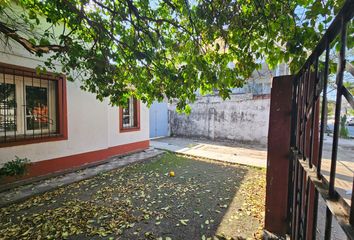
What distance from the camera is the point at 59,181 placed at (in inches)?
187

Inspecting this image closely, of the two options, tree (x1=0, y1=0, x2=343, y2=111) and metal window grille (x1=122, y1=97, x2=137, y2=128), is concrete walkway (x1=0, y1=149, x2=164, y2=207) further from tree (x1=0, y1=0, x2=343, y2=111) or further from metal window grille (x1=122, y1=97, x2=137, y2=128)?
tree (x1=0, y1=0, x2=343, y2=111)

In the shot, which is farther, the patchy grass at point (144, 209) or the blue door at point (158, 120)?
the blue door at point (158, 120)

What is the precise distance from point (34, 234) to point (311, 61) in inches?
151

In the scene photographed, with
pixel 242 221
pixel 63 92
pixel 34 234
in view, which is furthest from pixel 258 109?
pixel 34 234

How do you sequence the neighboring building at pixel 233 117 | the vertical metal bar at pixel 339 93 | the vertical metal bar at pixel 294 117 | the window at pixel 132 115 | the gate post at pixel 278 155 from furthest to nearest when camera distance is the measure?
1. the neighboring building at pixel 233 117
2. the window at pixel 132 115
3. the gate post at pixel 278 155
4. the vertical metal bar at pixel 294 117
5. the vertical metal bar at pixel 339 93

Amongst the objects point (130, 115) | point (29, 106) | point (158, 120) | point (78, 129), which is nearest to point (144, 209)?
point (78, 129)

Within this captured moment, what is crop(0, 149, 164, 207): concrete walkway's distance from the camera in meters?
3.89

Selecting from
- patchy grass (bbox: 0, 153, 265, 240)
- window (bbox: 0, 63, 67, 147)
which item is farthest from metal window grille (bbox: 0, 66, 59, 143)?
patchy grass (bbox: 0, 153, 265, 240)

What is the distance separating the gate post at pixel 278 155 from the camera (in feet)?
8.13

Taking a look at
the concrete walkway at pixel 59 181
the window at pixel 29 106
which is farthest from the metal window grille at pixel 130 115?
the window at pixel 29 106

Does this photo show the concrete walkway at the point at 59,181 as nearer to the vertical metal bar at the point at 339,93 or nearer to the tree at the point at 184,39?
the tree at the point at 184,39

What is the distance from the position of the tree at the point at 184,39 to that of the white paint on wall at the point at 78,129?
93.6 inches

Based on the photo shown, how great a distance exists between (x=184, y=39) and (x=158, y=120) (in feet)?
31.8

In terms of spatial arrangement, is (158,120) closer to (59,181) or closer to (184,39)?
(59,181)
